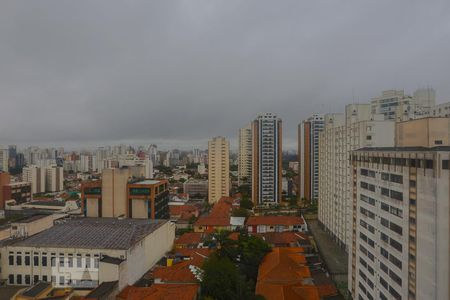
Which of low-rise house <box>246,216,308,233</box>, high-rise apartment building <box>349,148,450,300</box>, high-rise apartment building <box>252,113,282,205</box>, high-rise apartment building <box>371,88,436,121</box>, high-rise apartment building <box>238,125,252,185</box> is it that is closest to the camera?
high-rise apartment building <box>349,148,450,300</box>

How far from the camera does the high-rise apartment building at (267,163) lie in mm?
34625

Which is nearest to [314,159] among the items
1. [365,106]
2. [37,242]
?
[365,106]

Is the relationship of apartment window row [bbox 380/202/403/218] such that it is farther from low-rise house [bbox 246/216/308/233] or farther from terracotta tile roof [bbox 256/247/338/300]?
low-rise house [bbox 246/216/308/233]

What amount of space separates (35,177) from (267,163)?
102ft

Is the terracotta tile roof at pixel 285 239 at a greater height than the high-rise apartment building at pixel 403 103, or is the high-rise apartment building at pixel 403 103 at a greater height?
the high-rise apartment building at pixel 403 103

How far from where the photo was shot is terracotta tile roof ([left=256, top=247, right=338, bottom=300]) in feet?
38.3

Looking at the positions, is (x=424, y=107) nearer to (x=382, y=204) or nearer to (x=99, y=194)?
(x=382, y=204)

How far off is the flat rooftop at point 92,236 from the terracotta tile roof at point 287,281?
18.4ft

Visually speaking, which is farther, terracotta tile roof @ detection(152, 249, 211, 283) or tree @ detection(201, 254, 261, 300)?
terracotta tile roof @ detection(152, 249, 211, 283)

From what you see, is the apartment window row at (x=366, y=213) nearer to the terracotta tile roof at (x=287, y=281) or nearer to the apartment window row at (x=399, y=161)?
the apartment window row at (x=399, y=161)

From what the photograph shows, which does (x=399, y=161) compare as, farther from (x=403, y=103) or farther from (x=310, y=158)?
(x=310, y=158)

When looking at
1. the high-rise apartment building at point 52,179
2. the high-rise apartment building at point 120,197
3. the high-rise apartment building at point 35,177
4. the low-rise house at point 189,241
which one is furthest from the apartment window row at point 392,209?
the high-rise apartment building at point 52,179

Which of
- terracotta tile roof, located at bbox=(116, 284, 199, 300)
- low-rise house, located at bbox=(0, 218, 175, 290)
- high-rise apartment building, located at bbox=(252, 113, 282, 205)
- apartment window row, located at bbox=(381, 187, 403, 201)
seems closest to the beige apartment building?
apartment window row, located at bbox=(381, 187, 403, 201)

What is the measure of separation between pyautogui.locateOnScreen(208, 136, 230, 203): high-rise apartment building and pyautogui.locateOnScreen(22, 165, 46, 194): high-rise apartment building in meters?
24.4
